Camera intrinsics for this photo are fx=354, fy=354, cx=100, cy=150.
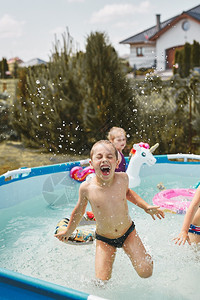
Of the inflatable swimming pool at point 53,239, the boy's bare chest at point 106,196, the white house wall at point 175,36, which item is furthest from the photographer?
the white house wall at point 175,36

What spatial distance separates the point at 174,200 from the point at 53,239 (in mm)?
1542

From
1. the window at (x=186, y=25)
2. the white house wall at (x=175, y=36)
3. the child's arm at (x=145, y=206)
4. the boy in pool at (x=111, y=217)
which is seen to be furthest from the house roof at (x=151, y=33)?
the boy in pool at (x=111, y=217)

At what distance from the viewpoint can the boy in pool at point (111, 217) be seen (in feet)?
8.41

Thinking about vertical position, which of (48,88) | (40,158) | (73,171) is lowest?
(40,158)

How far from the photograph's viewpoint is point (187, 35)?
77.9 feet

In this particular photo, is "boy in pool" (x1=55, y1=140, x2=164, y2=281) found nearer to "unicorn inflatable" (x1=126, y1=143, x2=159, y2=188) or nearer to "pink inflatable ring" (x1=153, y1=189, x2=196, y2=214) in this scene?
"pink inflatable ring" (x1=153, y1=189, x2=196, y2=214)

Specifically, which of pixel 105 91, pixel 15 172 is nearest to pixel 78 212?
pixel 15 172

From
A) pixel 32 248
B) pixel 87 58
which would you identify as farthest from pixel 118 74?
pixel 32 248

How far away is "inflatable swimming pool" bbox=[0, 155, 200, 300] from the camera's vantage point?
7.02 feet

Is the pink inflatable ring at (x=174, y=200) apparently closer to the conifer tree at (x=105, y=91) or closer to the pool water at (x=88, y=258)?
the pool water at (x=88, y=258)

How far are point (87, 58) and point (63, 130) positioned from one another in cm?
166

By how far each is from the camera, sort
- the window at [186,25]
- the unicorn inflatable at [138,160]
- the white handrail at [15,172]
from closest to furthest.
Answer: the unicorn inflatable at [138,160], the white handrail at [15,172], the window at [186,25]

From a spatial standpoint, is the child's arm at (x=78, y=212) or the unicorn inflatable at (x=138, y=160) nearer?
the child's arm at (x=78, y=212)

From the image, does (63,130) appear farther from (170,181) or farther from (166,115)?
(170,181)
